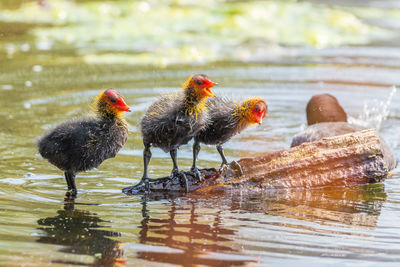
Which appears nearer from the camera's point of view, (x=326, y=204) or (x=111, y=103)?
(x=111, y=103)

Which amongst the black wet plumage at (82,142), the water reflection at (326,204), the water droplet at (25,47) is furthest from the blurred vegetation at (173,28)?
the black wet plumage at (82,142)

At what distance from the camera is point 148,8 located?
1811cm

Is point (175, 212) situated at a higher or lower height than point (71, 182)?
lower

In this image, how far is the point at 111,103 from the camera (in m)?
5.95

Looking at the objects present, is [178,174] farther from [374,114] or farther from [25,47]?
[25,47]

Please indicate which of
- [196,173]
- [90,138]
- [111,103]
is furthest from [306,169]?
[90,138]

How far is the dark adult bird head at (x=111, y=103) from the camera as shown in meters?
5.92

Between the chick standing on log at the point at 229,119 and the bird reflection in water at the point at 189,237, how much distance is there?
2.11 ft

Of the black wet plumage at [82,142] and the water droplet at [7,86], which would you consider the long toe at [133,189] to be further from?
the water droplet at [7,86]

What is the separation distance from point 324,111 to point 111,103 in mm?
3493

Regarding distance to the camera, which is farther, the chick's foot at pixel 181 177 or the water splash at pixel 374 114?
the water splash at pixel 374 114

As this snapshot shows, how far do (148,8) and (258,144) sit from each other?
1039 centimetres

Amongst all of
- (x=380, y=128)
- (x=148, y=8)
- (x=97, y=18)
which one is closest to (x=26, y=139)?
(x=380, y=128)

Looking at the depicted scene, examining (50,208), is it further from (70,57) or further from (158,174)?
(70,57)
